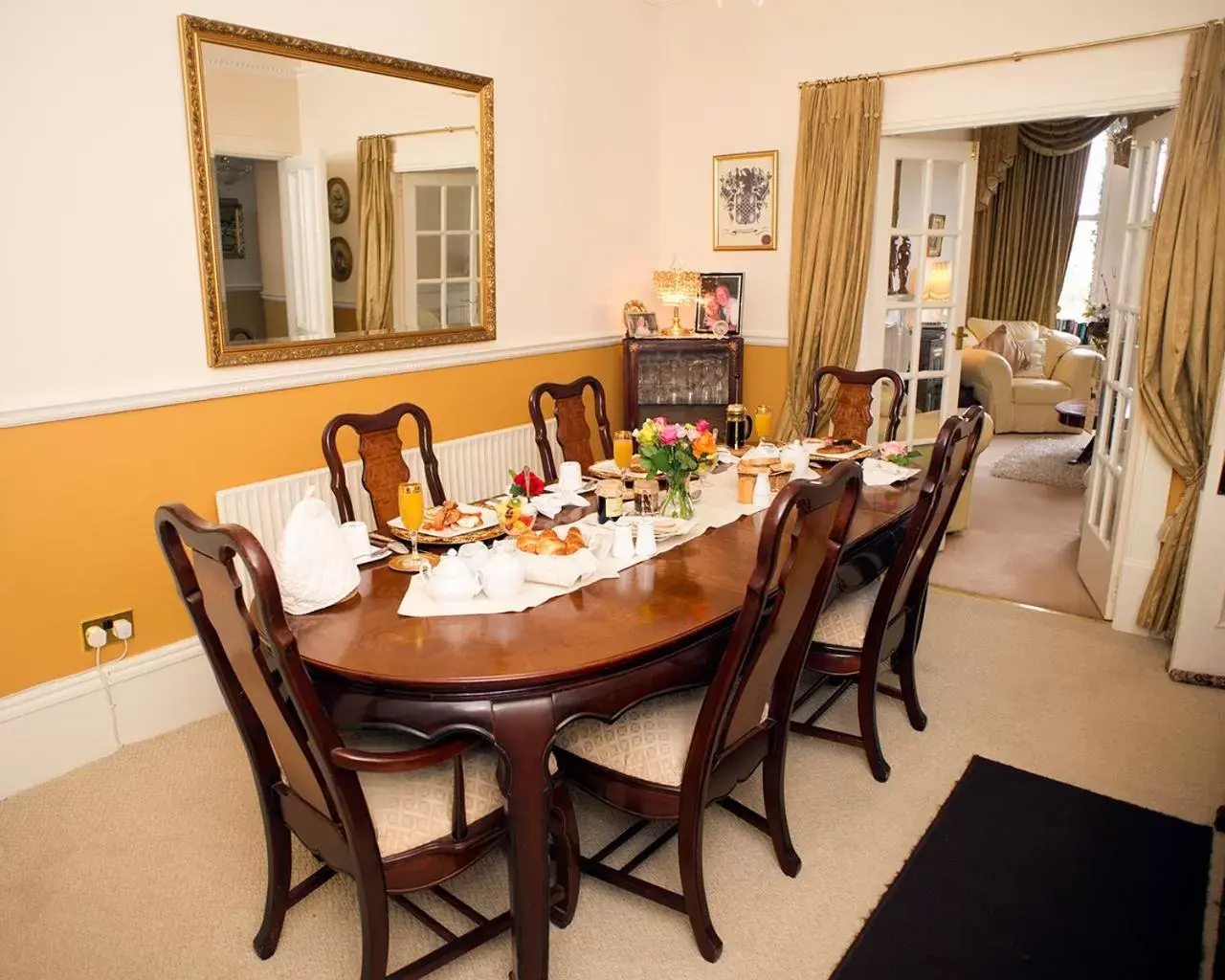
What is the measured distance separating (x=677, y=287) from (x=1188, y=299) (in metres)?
2.23

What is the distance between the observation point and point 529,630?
6.13 feet

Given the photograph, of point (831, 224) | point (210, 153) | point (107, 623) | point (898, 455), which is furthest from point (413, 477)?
point (831, 224)

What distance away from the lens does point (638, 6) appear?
457 centimetres

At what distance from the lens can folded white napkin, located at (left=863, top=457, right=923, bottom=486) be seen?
2.98 meters

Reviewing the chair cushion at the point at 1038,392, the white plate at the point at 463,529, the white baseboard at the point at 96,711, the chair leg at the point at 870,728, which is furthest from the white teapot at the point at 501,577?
the chair cushion at the point at 1038,392

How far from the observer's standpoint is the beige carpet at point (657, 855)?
203cm

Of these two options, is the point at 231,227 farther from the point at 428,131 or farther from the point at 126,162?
the point at 428,131

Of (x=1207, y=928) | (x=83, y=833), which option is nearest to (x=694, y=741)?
(x=1207, y=928)

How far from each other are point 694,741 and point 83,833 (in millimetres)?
1757

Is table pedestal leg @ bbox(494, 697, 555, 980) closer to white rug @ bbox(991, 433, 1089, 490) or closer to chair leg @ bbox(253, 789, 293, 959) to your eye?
chair leg @ bbox(253, 789, 293, 959)

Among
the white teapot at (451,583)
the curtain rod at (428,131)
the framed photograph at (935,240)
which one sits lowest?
the white teapot at (451,583)

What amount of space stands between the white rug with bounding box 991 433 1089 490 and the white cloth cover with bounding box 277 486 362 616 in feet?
17.5

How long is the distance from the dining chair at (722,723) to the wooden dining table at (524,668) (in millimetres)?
78

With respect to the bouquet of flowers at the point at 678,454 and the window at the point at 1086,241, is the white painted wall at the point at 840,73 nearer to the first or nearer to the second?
the bouquet of flowers at the point at 678,454
